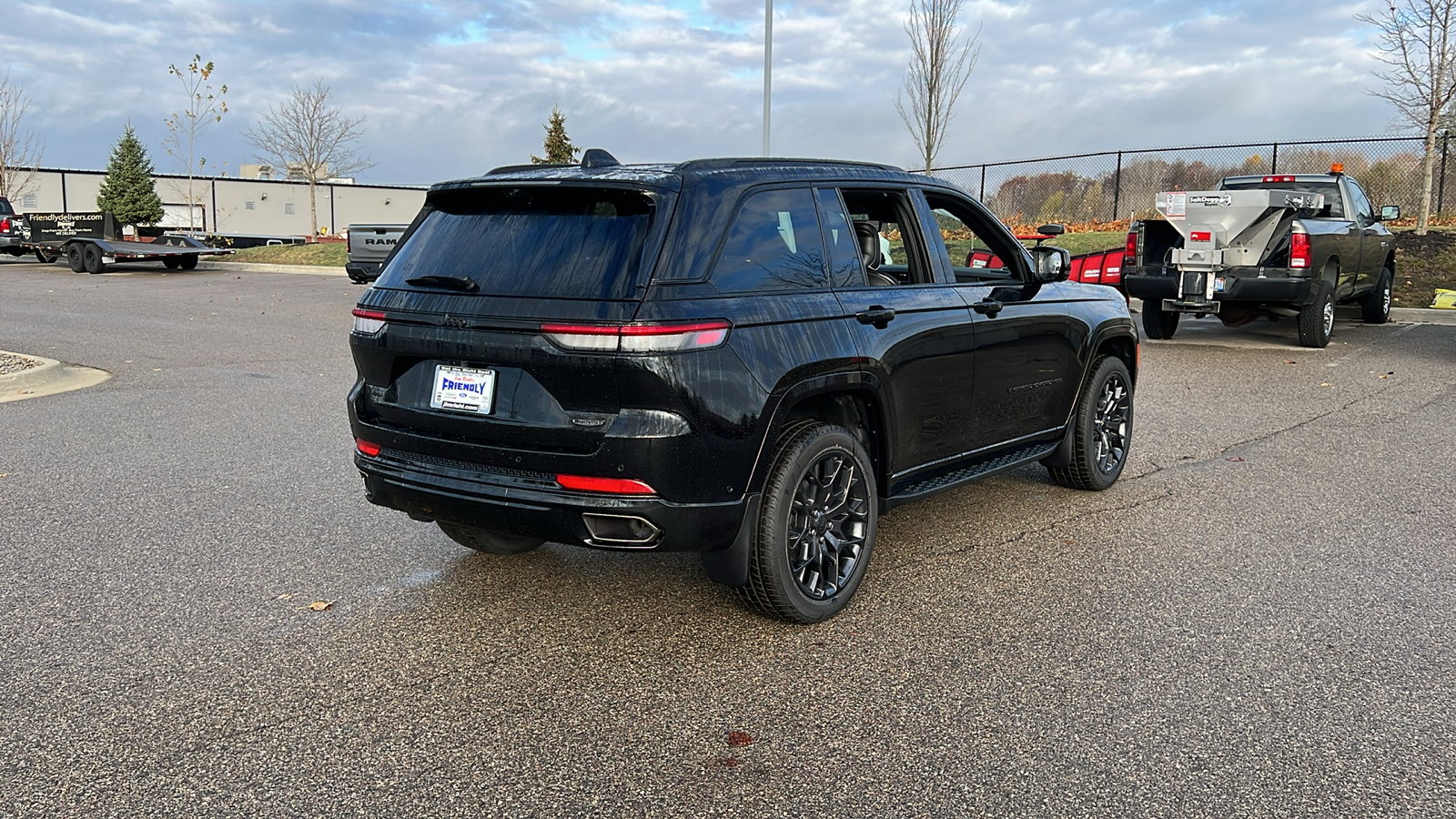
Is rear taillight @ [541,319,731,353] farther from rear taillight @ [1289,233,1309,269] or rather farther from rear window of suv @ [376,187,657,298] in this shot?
rear taillight @ [1289,233,1309,269]

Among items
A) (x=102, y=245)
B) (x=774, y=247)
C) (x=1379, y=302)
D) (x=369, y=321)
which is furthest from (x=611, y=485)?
(x=102, y=245)

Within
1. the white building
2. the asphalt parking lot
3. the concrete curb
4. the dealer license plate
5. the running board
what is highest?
the white building

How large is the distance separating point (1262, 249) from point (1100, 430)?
763cm

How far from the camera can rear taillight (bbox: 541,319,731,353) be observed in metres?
3.67

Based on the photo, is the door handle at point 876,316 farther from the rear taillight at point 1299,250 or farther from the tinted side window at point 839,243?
the rear taillight at point 1299,250

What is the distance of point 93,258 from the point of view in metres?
27.9

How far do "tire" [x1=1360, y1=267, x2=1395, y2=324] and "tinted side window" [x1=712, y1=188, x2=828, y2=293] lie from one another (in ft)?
43.8

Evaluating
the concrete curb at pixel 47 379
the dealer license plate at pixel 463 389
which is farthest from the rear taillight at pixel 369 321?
the concrete curb at pixel 47 379

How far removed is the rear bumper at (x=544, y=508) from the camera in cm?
379

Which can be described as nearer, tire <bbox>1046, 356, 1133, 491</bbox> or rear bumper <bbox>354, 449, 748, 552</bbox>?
rear bumper <bbox>354, 449, 748, 552</bbox>

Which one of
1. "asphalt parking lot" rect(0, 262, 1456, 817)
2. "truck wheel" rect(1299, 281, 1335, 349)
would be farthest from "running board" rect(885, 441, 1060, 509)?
"truck wheel" rect(1299, 281, 1335, 349)

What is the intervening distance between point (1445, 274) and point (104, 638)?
2032 centimetres

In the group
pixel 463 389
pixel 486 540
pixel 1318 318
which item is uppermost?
pixel 463 389

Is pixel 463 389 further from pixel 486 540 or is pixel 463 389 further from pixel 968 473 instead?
pixel 968 473
